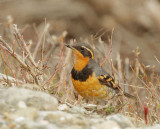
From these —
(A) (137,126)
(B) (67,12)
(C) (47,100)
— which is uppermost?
(B) (67,12)

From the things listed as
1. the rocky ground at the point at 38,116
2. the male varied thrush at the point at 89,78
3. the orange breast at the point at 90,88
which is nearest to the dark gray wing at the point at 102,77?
the male varied thrush at the point at 89,78

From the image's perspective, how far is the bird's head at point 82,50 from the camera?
7.74 m

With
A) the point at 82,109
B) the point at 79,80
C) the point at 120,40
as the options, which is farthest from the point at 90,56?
the point at 120,40

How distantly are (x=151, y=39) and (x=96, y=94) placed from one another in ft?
38.0

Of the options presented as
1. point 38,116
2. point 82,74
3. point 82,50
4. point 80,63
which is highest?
point 82,50

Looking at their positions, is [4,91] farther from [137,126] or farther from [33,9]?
[33,9]

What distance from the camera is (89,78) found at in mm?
7547

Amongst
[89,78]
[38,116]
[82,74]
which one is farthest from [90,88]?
[38,116]

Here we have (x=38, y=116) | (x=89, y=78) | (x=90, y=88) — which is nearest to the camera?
(x=38, y=116)

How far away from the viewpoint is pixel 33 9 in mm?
18766

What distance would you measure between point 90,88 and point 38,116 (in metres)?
2.79

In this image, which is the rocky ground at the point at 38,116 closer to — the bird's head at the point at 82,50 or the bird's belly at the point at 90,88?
the bird's belly at the point at 90,88

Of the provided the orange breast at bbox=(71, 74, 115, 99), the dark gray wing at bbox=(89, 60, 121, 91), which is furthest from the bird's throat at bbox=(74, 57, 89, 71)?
the orange breast at bbox=(71, 74, 115, 99)

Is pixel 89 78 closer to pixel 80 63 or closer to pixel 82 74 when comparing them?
pixel 82 74
